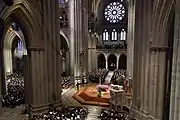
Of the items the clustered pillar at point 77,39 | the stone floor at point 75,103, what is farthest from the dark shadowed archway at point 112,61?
the stone floor at point 75,103

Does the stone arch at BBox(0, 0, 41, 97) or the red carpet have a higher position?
the stone arch at BBox(0, 0, 41, 97)

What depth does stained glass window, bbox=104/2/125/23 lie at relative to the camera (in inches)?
1513

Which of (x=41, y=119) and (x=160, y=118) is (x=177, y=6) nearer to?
(x=160, y=118)

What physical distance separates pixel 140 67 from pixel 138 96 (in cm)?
180

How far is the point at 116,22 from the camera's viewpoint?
38.9 meters

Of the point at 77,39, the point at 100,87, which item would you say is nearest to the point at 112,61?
the point at 77,39

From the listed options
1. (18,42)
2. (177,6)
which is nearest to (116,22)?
(18,42)

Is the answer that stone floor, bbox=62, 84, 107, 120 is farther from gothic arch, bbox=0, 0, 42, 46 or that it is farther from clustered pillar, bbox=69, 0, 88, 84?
gothic arch, bbox=0, 0, 42, 46

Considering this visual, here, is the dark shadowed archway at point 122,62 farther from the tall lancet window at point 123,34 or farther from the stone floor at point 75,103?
the stone floor at point 75,103


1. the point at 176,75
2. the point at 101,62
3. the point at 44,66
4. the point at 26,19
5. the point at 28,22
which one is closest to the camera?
the point at 176,75

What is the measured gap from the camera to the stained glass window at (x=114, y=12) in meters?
38.4

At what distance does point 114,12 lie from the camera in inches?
1505

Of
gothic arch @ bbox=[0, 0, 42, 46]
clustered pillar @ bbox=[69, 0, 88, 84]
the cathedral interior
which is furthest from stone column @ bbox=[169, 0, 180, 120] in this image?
clustered pillar @ bbox=[69, 0, 88, 84]

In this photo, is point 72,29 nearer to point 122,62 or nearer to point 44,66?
point 44,66
